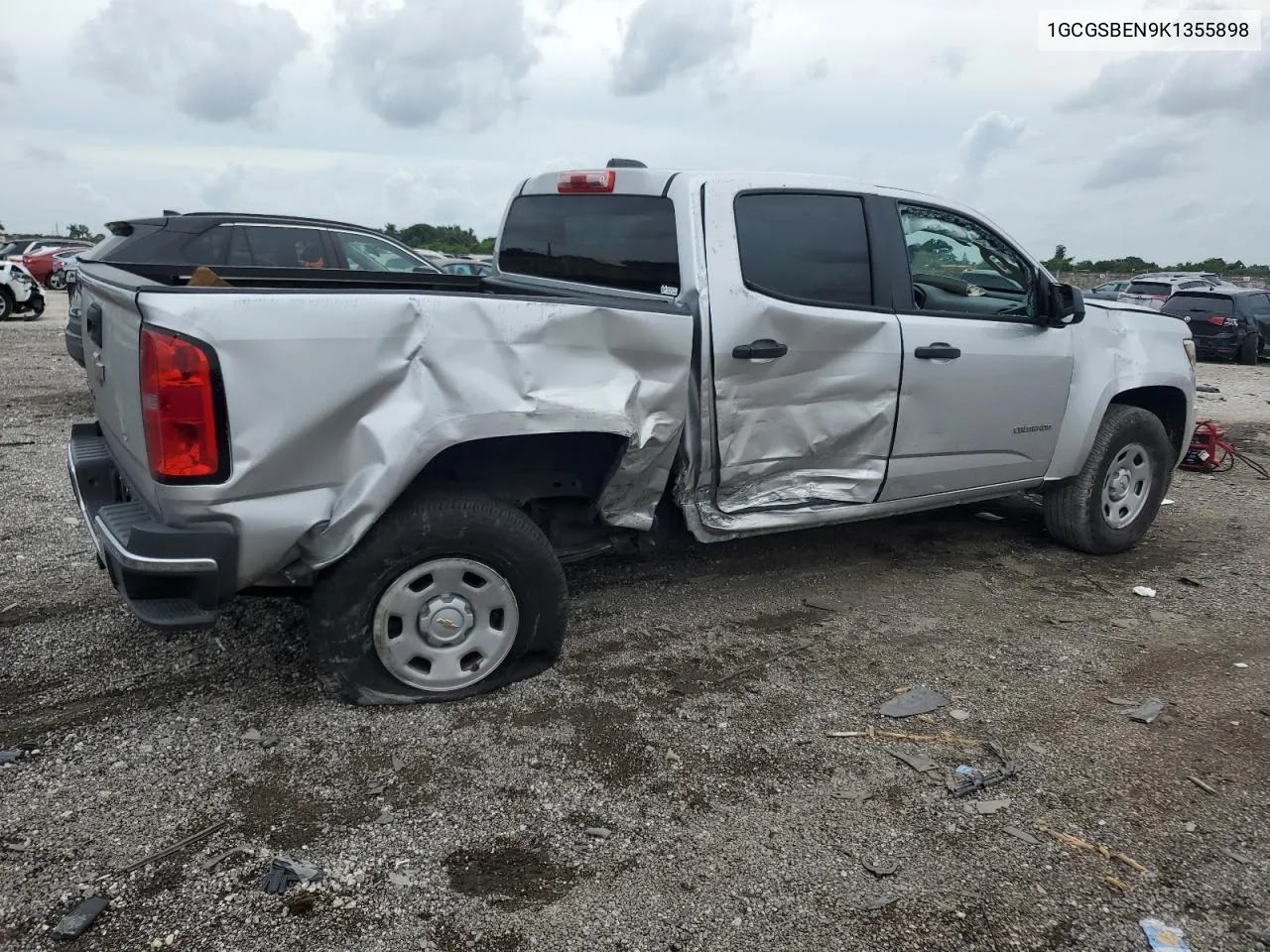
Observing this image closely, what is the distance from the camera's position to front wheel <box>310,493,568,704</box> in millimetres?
3084

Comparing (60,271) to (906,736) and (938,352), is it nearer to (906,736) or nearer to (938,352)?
(938,352)

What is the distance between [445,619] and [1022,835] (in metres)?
1.93

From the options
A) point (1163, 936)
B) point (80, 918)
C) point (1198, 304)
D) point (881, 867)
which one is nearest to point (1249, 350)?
point (1198, 304)

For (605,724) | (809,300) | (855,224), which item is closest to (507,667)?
(605,724)

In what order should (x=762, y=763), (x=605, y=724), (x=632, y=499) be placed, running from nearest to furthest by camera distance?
(x=762, y=763) < (x=605, y=724) < (x=632, y=499)

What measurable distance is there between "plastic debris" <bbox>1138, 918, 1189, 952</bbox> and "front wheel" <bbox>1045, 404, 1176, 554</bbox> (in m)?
3.14

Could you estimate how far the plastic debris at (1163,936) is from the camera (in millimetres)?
2365

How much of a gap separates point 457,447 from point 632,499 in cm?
76

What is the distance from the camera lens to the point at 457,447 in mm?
3256

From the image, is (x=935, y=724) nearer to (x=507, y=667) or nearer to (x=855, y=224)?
(x=507, y=667)

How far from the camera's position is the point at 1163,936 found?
7.88ft

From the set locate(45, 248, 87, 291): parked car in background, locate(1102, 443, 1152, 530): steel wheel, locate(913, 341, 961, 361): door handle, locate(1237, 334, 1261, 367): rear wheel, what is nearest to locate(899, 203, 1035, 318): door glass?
locate(913, 341, 961, 361): door handle

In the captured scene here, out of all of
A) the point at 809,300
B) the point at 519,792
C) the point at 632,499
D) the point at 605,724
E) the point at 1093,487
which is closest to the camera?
the point at 519,792

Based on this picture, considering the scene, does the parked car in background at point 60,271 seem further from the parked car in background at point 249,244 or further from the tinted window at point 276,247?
the tinted window at point 276,247
